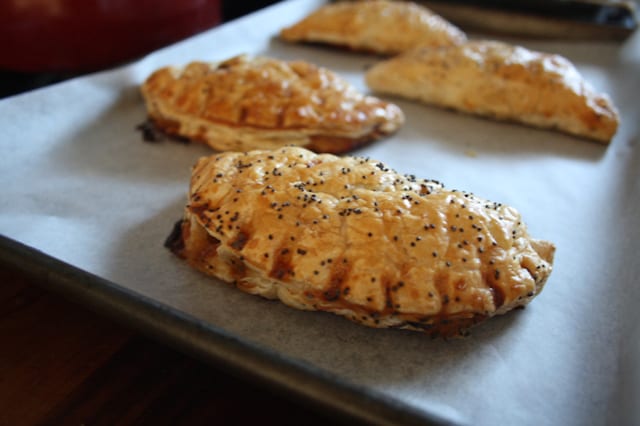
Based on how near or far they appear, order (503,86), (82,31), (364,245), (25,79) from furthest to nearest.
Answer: (25,79) → (82,31) → (503,86) → (364,245)

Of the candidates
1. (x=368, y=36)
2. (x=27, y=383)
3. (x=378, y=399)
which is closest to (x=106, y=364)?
(x=27, y=383)

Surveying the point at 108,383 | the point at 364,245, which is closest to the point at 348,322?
the point at 364,245

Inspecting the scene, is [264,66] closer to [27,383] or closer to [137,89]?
[137,89]

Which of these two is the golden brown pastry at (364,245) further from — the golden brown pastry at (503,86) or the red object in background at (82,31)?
the red object in background at (82,31)

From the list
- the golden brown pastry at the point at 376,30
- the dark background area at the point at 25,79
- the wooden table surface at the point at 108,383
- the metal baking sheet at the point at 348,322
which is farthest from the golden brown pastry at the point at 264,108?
the wooden table surface at the point at 108,383

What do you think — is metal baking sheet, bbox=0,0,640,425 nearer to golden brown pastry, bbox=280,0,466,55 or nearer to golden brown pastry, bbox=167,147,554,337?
golden brown pastry, bbox=167,147,554,337

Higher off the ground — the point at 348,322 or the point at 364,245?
the point at 364,245

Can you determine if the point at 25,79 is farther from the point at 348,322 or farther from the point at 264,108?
the point at 348,322
